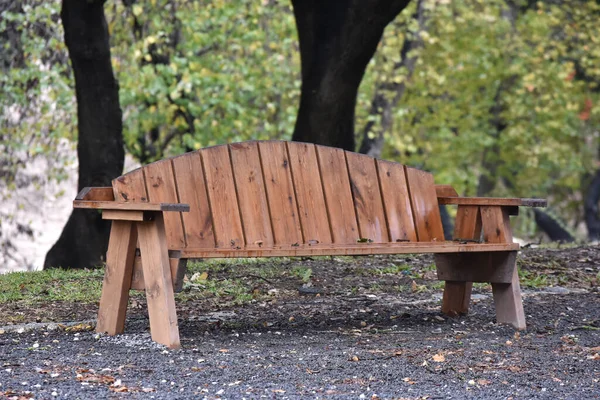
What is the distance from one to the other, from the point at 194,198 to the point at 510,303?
202cm

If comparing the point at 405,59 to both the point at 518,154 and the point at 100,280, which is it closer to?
the point at 518,154

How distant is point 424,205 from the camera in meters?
5.56

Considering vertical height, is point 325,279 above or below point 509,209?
below

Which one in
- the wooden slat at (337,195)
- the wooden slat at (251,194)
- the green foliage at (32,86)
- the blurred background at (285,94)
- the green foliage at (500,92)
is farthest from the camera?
the green foliage at (500,92)

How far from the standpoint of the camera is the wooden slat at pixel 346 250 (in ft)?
14.4

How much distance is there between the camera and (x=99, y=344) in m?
4.57

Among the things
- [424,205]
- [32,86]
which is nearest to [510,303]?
[424,205]

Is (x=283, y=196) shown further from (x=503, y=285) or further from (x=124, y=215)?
(x=503, y=285)

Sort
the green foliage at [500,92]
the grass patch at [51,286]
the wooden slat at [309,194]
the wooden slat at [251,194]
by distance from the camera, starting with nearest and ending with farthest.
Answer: the wooden slat at [251,194] < the wooden slat at [309,194] < the grass patch at [51,286] < the green foliage at [500,92]

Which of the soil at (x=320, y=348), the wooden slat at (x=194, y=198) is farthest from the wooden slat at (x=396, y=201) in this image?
the wooden slat at (x=194, y=198)

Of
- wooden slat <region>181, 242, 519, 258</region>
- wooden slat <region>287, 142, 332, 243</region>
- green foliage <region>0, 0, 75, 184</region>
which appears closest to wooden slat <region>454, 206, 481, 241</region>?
wooden slat <region>181, 242, 519, 258</region>

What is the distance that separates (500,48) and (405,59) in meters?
4.74

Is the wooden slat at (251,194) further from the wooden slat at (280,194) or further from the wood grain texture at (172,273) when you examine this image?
the wood grain texture at (172,273)

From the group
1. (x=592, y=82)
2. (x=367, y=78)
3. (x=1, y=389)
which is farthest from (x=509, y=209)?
(x=592, y=82)
